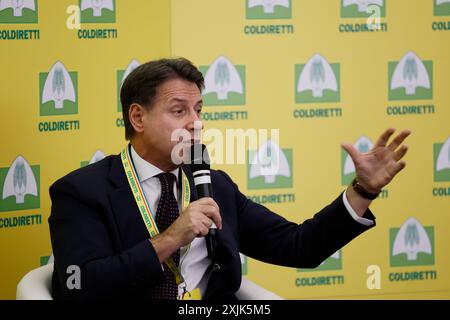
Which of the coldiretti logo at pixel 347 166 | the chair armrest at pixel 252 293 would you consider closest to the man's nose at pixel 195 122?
the chair armrest at pixel 252 293

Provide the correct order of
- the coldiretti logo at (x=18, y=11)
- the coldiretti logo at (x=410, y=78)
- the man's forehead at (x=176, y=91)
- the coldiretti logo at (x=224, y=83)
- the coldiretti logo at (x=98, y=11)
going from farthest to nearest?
the coldiretti logo at (x=410, y=78) < the coldiretti logo at (x=224, y=83) < the coldiretti logo at (x=98, y=11) < the coldiretti logo at (x=18, y=11) < the man's forehead at (x=176, y=91)

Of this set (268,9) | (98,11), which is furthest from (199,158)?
(268,9)

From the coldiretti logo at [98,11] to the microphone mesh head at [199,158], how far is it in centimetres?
162

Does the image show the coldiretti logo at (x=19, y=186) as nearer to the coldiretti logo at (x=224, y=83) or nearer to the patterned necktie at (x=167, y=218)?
the coldiretti logo at (x=224, y=83)

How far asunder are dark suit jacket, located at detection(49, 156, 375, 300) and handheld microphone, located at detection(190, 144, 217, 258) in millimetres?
127

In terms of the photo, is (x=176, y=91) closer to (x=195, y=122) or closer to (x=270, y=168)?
(x=195, y=122)

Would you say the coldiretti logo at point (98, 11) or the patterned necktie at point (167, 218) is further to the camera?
the coldiretti logo at point (98, 11)

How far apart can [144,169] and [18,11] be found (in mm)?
1564

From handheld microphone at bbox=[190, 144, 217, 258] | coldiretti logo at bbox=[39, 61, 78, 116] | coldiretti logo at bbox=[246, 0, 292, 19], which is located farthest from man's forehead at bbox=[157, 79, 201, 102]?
coldiretti logo at bbox=[246, 0, 292, 19]

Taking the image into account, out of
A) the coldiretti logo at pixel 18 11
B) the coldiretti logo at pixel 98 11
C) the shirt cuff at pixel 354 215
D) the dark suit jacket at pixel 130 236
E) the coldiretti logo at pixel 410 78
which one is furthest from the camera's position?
the coldiretti logo at pixel 410 78

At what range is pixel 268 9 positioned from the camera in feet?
13.9

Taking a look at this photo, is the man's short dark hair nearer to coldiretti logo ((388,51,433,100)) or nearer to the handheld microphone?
the handheld microphone

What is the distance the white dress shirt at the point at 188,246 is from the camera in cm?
266
